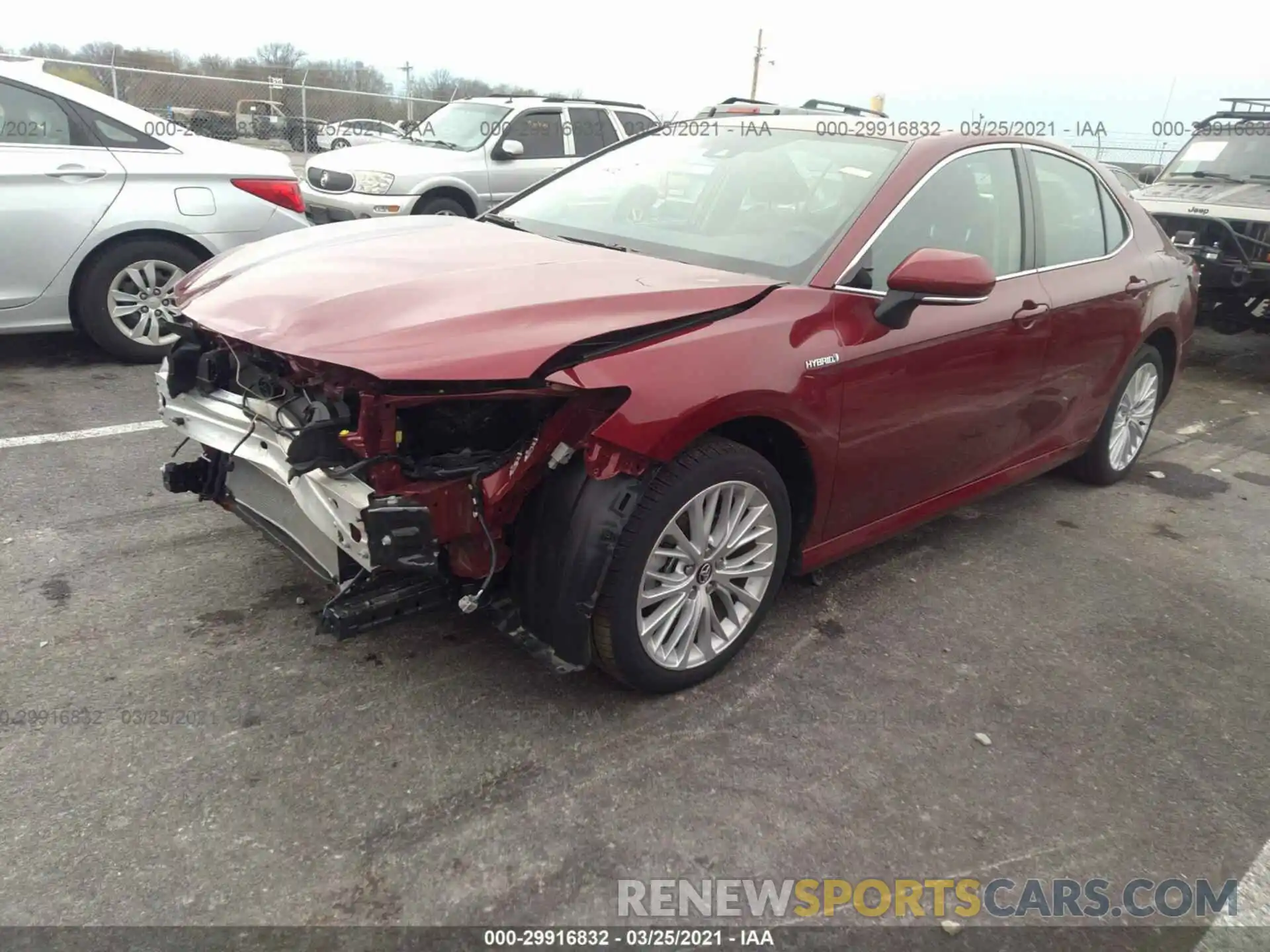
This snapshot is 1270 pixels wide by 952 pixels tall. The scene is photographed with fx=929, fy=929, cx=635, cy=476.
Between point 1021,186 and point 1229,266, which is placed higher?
point 1021,186

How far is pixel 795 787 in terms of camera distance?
2523 mm

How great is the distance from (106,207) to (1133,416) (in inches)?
229

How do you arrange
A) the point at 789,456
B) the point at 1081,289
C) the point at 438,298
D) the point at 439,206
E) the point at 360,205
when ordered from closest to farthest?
the point at 438,298 → the point at 789,456 → the point at 1081,289 → the point at 360,205 → the point at 439,206

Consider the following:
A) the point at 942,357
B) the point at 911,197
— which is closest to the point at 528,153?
the point at 911,197

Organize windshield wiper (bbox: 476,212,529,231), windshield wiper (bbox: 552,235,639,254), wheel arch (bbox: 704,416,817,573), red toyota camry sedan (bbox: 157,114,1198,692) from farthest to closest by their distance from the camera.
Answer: windshield wiper (bbox: 476,212,529,231), windshield wiper (bbox: 552,235,639,254), wheel arch (bbox: 704,416,817,573), red toyota camry sedan (bbox: 157,114,1198,692)

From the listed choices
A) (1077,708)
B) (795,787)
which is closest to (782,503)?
(795,787)

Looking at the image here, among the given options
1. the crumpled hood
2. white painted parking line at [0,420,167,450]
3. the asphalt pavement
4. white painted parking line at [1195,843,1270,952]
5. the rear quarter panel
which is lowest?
white painted parking line at [1195,843,1270,952]

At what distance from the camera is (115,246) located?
5426mm

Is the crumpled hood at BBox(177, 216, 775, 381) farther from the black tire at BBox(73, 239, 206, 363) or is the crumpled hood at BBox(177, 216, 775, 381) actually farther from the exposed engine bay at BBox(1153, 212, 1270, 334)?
the exposed engine bay at BBox(1153, 212, 1270, 334)

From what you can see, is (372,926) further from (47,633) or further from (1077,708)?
(1077,708)

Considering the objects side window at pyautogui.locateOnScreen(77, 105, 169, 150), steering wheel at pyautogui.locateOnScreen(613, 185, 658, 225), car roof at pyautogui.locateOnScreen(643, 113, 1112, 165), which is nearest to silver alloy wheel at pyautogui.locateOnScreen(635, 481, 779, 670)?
steering wheel at pyautogui.locateOnScreen(613, 185, 658, 225)

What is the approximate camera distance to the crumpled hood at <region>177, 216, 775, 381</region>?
7.46ft

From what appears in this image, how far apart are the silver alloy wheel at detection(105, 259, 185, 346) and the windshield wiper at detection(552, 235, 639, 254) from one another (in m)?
3.10

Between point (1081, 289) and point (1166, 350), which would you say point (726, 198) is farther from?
point (1166, 350)
